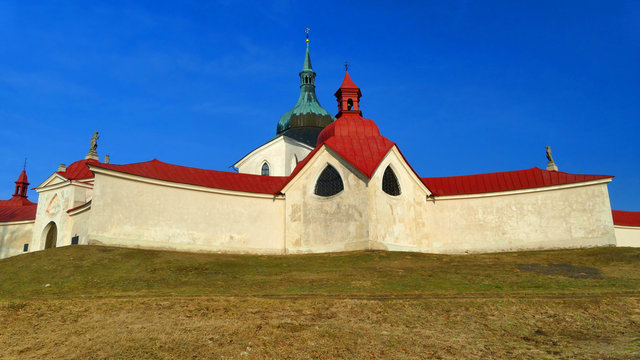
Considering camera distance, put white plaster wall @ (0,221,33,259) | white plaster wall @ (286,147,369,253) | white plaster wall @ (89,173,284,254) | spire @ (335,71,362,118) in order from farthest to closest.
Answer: white plaster wall @ (0,221,33,259) < spire @ (335,71,362,118) < white plaster wall @ (286,147,369,253) < white plaster wall @ (89,173,284,254)

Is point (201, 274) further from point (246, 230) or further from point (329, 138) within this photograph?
point (329, 138)

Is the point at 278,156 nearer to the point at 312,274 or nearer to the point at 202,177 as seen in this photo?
the point at 202,177

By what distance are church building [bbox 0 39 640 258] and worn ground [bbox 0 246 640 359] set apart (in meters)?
4.37

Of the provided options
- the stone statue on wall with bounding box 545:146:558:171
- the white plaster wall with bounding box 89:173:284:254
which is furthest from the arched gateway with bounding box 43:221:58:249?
the stone statue on wall with bounding box 545:146:558:171

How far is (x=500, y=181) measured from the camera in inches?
1267

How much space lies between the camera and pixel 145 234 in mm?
26281

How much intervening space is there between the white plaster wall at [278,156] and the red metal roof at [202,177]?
864 cm

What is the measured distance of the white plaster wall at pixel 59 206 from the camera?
3136 centimetres

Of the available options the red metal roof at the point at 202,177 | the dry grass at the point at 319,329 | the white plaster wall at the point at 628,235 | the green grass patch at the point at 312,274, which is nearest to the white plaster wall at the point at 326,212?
the red metal roof at the point at 202,177

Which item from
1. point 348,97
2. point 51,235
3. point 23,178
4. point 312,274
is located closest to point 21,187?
point 23,178

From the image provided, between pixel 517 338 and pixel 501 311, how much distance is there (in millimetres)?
2198

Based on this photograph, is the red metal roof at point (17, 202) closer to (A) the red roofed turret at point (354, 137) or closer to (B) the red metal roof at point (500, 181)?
(A) the red roofed turret at point (354, 137)

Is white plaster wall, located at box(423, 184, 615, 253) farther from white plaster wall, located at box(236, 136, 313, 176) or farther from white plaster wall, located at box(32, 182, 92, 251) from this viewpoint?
white plaster wall, located at box(32, 182, 92, 251)

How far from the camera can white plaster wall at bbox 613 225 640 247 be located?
38.1 metres
